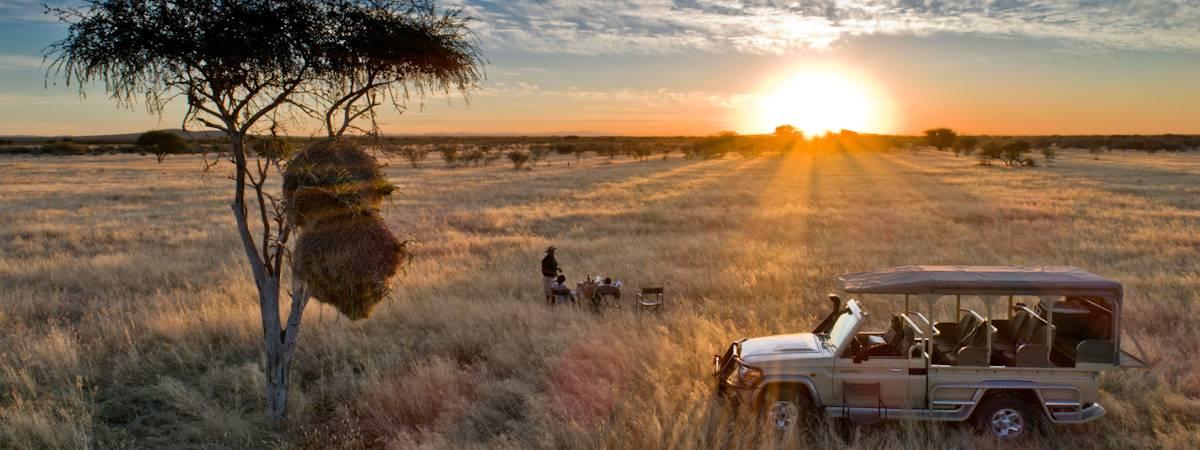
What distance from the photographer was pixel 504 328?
10.6 meters

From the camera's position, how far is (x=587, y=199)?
33.2 metres

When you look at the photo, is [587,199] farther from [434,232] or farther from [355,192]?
[355,192]

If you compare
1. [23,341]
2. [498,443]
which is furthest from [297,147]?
[23,341]

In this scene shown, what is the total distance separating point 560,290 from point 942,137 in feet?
463

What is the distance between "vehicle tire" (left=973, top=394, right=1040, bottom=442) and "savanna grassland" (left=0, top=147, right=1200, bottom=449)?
0.78ft

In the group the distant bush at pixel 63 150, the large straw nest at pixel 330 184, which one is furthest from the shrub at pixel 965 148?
the distant bush at pixel 63 150

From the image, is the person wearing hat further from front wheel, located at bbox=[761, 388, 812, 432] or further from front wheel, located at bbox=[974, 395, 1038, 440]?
front wheel, located at bbox=[974, 395, 1038, 440]

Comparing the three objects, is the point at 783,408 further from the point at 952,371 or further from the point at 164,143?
the point at 164,143

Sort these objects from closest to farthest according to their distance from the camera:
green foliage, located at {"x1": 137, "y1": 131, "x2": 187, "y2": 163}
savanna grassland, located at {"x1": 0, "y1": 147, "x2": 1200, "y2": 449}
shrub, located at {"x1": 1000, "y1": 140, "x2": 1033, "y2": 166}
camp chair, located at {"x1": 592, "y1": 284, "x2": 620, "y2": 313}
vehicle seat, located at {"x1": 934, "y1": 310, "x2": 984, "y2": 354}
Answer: savanna grassland, located at {"x1": 0, "y1": 147, "x2": 1200, "y2": 449}, vehicle seat, located at {"x1": 934, "y1": 310, "x2": 984, "y2": 354}, camp chair, located at {"x1": 592, "y1": 284, "x2": 620, "y2": 313}, shrub, located at {"x1": 1000, "y1": 140, "x2": 1033, "y2": 166}, green foliage, located at {"x1": 137, "y1": 131, "x2": 187, "y2": 163}

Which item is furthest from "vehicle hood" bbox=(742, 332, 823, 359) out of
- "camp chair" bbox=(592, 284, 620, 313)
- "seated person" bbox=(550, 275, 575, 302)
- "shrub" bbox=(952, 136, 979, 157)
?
"shrub" bbox=(952, 136, 979, 157)

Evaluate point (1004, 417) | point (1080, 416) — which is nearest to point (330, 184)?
point (1004, 417)

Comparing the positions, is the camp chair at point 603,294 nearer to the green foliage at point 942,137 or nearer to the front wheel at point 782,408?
the front wheel at point 782,408

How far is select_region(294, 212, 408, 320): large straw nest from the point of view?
6.27 metres

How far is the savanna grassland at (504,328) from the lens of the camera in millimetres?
7039
